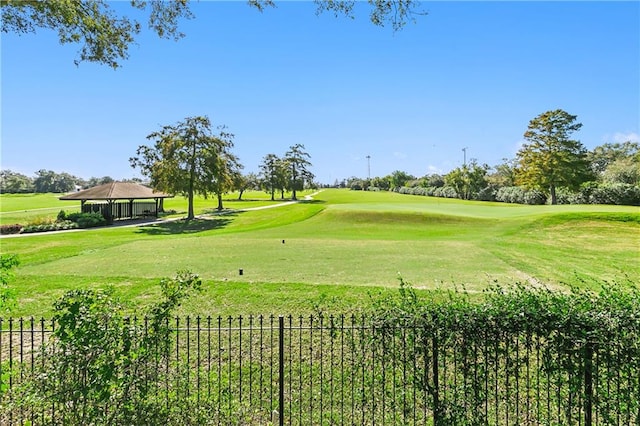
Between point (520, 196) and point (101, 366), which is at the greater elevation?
point (520, 196)

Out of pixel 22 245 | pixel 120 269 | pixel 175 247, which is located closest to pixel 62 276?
pixel 120 269

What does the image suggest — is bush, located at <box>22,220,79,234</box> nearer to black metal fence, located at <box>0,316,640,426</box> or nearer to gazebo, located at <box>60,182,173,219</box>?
gazebo, located at <box>60,182,173,219</box>

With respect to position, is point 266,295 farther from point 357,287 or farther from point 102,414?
point 102,414

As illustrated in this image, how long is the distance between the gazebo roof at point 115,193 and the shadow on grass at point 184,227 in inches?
207

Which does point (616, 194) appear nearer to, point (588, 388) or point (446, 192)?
point (446, 192)

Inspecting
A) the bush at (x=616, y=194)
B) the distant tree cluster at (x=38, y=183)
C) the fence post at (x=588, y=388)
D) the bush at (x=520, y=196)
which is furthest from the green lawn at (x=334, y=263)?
the distant tree cluster at (x=38, y=183)

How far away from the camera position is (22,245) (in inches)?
754

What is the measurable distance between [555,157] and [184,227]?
136 feet

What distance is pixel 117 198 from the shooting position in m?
33.4

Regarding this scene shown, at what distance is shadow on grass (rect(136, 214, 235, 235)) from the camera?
2775 cm

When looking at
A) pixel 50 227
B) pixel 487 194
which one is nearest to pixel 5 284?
pixel 50 227

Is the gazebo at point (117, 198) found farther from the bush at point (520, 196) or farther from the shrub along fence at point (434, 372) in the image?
the bush at point (520, 196)

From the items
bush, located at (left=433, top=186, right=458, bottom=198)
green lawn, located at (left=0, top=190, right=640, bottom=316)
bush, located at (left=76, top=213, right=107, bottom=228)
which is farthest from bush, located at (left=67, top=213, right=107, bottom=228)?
bush, located at (left=433, top=186, right=458, bottom=198)

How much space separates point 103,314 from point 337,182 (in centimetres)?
15194
